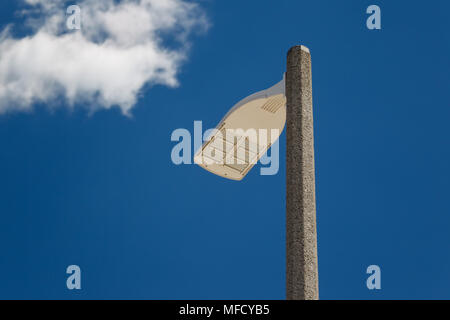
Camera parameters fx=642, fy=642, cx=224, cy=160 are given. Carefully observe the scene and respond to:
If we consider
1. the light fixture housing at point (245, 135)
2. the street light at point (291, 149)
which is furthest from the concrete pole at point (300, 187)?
the light fixture housing at point (245, 135)

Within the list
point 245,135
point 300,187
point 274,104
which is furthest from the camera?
point 245,135

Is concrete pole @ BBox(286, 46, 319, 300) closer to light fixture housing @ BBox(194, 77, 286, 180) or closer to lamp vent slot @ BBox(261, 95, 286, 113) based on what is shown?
light fixture housing @ BBox(194, 77, 286, 180)

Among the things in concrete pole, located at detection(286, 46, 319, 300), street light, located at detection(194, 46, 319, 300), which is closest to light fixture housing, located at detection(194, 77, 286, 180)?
street light, located at detection(194, 46, 319, 300)

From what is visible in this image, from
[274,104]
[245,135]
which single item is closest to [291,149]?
[274,104]

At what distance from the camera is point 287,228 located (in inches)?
323

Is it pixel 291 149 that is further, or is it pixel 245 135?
pixel 245 135

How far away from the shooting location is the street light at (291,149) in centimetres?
792

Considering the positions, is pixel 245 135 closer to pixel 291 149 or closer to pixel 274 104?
pixel 274 104

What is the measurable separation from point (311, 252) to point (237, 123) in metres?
3.79

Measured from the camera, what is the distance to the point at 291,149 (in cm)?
863

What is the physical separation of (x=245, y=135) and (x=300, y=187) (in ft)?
11.4

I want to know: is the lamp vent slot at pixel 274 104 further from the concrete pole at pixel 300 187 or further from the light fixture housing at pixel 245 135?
the concrete pole at pixel 300 187

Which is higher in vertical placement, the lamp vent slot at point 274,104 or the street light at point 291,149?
the lamp vent slot at point 274,104
